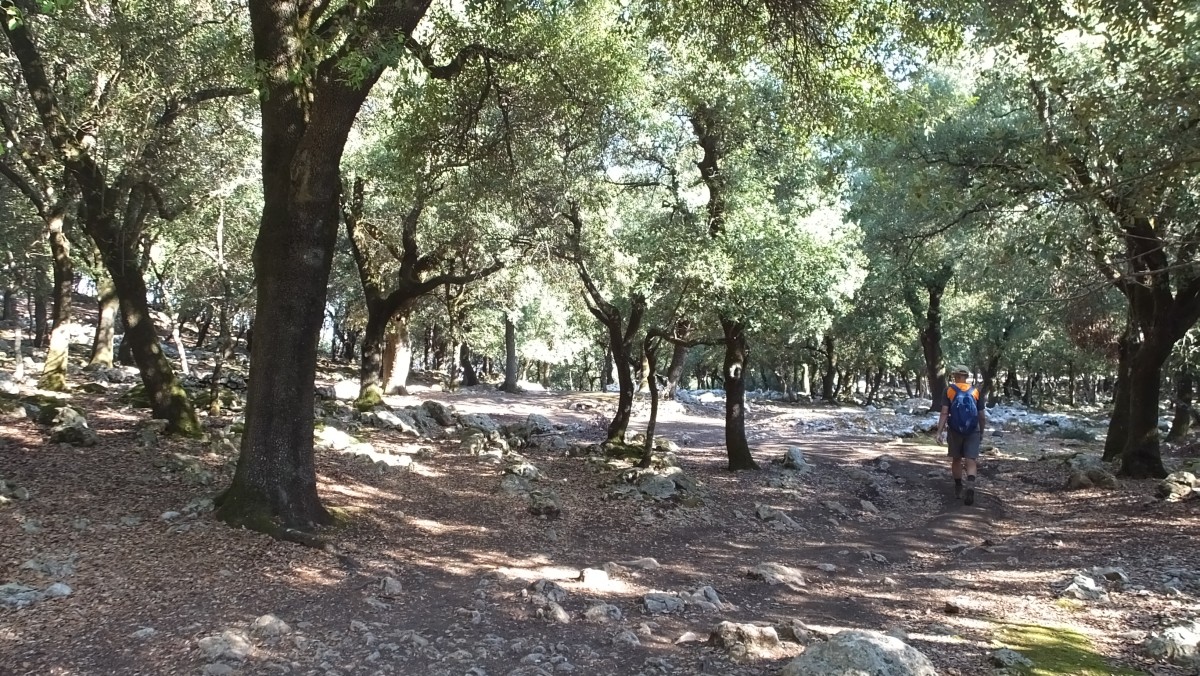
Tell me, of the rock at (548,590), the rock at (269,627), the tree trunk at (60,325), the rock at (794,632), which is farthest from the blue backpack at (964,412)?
the tree trunk at (60,325)

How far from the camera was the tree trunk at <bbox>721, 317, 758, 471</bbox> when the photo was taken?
13.2 m

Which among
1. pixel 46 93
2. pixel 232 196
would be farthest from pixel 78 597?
pixel 232 196

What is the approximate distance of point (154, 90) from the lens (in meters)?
10.0

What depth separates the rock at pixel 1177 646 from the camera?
430cm

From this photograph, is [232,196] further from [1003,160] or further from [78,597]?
[1003,160]

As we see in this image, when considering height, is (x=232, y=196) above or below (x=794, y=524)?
above

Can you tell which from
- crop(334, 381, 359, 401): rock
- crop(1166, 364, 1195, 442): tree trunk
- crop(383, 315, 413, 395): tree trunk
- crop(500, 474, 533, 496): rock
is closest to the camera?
crop(500, 474, 533, 496): rock

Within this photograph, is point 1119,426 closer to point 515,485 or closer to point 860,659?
point 515,485

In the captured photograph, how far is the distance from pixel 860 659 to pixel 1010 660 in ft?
3.78

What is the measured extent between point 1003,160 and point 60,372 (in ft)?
54.4

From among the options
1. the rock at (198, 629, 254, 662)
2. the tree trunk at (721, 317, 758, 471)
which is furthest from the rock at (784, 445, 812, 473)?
the rock at (198, 629, 254, 662)

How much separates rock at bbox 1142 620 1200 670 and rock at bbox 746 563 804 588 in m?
2.92

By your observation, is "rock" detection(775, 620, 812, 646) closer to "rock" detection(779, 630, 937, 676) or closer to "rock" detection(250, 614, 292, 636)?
"rock" detection(779, 630, 937, 676)

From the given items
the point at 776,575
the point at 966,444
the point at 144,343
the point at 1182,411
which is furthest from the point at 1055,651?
the point at 1182,411
